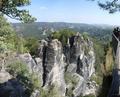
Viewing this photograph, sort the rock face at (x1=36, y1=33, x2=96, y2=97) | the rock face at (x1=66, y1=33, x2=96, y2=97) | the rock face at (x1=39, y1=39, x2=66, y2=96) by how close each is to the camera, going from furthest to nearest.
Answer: the rock face at (x1=66, y1=33, x2=96, y2=97), the rock face at (x1=36, y1=33, x2=96, y2=97), the rock face at (x1=39, y1=39, x2=66, y2=96)

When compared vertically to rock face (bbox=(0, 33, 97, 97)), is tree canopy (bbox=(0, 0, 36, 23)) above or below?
above

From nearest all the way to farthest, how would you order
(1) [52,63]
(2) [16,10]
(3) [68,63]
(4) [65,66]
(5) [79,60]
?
(2) [16,10]
(1) [52,63]
(4) [65,66]
(3) [68,63]
(5) [79,60]

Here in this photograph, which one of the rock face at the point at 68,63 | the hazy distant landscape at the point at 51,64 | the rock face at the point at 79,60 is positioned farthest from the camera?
the rock face at the point at 79,60

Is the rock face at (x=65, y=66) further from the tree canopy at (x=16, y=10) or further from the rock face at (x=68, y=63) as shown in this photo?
the tree canopy at (x=16, y=10)

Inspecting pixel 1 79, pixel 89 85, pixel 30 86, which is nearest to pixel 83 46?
pixel 89 85

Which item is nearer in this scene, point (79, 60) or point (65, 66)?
point (65, 66)

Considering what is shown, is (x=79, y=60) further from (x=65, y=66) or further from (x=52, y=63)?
(x=52, y=63)

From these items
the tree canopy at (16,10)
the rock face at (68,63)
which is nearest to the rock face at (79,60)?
the rock face at (68,63)

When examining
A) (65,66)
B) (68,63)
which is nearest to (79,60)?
(68,63)

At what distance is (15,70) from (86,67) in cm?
7633

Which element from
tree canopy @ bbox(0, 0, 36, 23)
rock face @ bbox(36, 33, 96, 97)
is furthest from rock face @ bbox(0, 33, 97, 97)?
tree canopy @ bbox(0, 0, 36, 23)

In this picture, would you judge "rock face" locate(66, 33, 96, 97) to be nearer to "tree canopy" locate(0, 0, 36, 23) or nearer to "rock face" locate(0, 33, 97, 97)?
"rock face" locate(0, 33, 97, 97)

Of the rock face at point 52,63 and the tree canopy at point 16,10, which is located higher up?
the tree canopy at point 16,10

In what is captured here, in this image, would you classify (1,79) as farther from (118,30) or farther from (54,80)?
(54,80)
